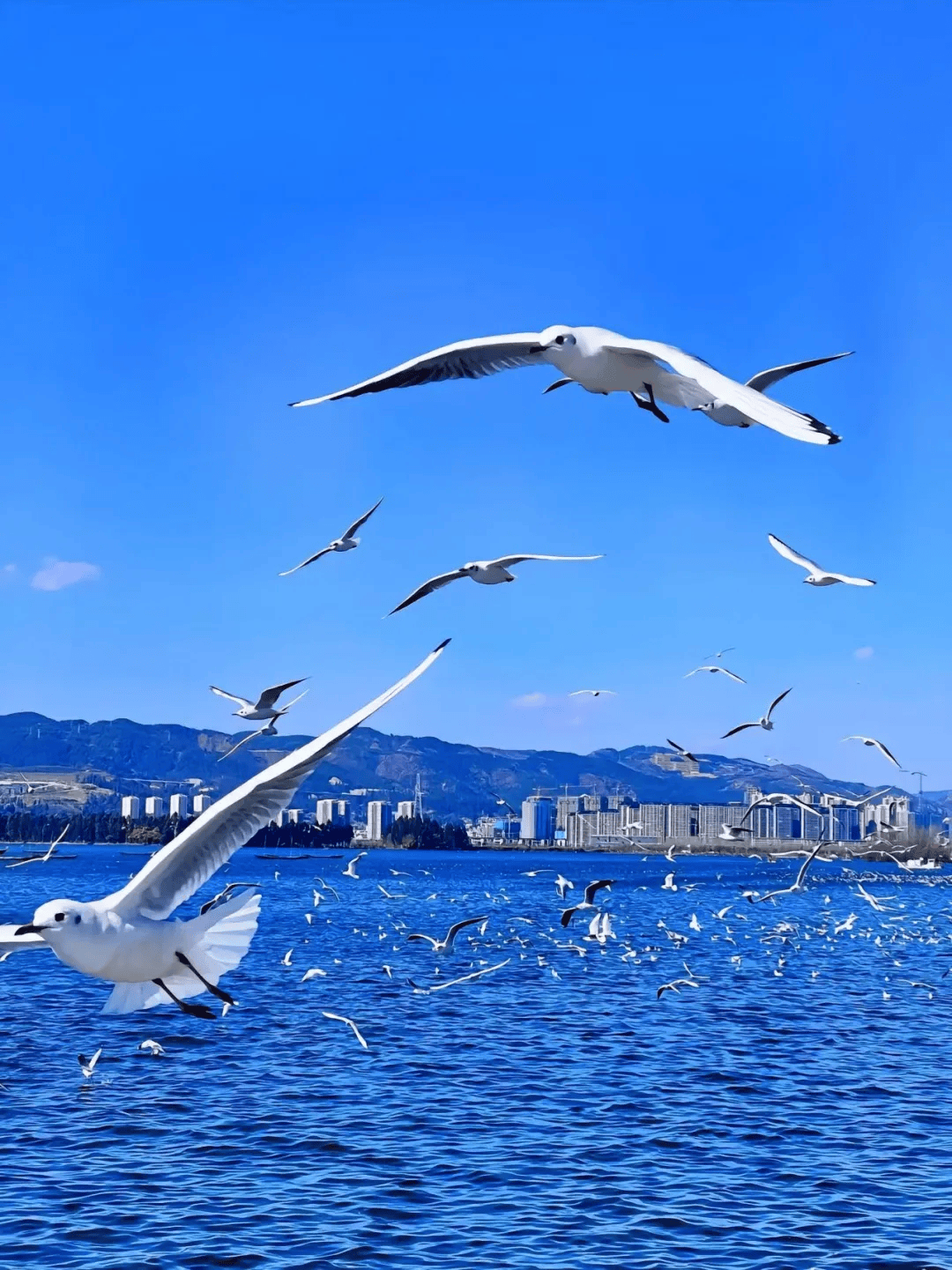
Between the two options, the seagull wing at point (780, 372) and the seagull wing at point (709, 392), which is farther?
the seagull wing at point (780, 372)

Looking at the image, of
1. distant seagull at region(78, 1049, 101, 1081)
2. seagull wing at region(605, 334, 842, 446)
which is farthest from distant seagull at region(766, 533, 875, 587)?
distant seagull at region(78, 1049, 101, 1081)

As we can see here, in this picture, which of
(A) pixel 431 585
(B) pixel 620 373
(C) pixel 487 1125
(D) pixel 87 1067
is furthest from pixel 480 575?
(D) pixel 87 1067

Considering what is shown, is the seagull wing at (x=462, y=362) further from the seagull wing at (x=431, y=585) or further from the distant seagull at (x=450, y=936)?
the distant seagull at (x=450, y=936)

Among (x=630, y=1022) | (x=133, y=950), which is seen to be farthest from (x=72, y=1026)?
(x=133, y=950)

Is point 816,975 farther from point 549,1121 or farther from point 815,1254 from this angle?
point 815,1254

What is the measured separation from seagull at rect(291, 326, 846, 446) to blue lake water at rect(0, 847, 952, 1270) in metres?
7.67

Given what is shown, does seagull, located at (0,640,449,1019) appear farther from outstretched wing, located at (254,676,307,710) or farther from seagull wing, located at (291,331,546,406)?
outstretched wing, located at (254,676,307,710)

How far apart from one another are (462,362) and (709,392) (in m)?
2.96

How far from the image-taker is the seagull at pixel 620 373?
6965 millimetres

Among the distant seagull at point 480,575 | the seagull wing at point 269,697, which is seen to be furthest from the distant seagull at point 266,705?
the distant seagull at point 480,575

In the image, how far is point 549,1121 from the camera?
1797cm

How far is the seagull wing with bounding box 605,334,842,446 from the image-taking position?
643 centimetres

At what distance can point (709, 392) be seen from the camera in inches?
315

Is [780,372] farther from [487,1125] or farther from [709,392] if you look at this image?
[487,1125]
